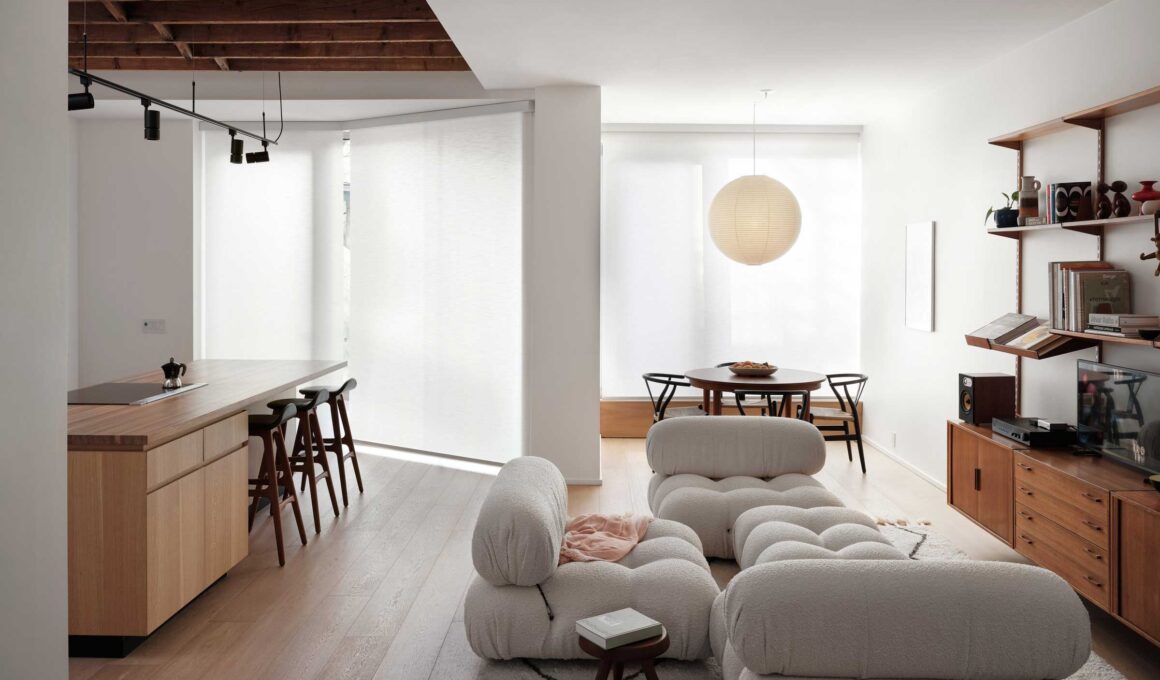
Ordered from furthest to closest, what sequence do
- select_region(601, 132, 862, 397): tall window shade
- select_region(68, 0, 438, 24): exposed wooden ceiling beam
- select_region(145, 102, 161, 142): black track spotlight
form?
select_region(601, 132, 862, 397): tall window shade → select_region(68, 0, 438, 24): exposed wooden ceiling beam → select_region(145, 102, 161, 142): black track spotlight

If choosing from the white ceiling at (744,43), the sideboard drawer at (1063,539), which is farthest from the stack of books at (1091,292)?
the white ceiling at (744,43)

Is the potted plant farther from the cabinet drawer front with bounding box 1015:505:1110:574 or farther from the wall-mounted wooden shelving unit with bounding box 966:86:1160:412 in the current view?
the cabinet drawer front with bounding box 1015:505:1110:574

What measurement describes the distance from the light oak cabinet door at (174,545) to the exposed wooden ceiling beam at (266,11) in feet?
9.24

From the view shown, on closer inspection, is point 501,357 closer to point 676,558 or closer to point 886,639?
point 676,558

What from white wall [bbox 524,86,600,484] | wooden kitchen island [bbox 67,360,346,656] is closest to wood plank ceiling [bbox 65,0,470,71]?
white wall [bbox 524,86,600,484]

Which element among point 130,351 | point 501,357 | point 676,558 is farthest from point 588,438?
point 130,351

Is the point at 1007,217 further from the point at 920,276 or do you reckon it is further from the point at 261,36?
the point at 261,36

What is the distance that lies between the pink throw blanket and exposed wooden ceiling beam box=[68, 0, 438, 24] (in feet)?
10.3

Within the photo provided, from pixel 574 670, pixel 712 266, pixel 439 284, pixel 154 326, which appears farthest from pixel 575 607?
pixel 712 266

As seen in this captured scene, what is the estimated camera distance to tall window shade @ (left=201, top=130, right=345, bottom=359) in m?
7.11

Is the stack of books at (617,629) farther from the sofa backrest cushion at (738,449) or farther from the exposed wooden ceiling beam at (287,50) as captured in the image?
the exposed wooden ceiling beam at (287,50)

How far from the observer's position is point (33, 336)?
1.63m

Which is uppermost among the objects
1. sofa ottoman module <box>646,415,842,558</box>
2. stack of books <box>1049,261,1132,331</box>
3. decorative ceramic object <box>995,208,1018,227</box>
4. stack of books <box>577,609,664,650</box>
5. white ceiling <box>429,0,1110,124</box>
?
white ceiling <box>429,0,1110,124</box>

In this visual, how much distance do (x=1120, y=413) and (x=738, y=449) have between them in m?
1.73
